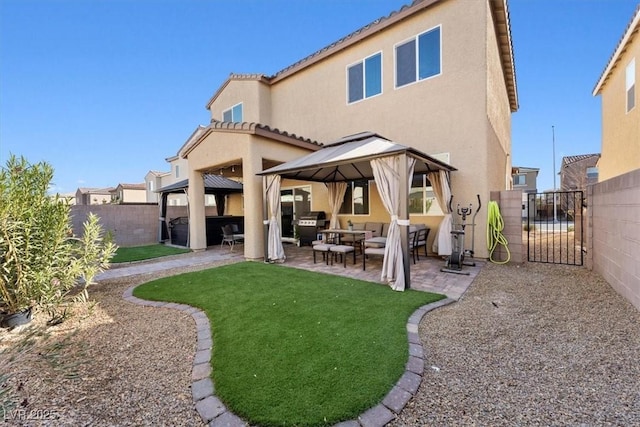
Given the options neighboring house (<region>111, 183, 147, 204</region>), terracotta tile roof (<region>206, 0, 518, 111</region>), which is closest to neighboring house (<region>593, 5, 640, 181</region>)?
terracotta tile roof (<region>206, 0, 518, 111</region>)

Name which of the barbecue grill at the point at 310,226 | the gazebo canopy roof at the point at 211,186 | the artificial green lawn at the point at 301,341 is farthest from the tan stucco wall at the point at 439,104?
the artificial green lawn at the point at 301,341

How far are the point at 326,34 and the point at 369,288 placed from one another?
11387 mm

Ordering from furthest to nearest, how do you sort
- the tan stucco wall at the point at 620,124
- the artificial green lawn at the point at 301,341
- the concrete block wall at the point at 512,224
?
the tan stucco wall at the point at 620,124 → the concrete block wall at the point at 512,224 → the artificial green lawn at the point at 301,341

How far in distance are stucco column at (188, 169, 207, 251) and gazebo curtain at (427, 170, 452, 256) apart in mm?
8347

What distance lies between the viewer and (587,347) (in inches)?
126

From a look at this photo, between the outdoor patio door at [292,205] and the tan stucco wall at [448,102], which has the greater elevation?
the tan stucco wall at [448,102]

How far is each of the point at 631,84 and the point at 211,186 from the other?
632 inches

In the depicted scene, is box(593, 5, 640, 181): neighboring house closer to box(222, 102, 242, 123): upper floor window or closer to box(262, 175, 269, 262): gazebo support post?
box(262, 175, 269, 262): gazebo support post

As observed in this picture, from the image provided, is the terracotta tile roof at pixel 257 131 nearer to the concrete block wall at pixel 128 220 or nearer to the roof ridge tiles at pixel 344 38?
the roof ridge tiles at pixel 344 38

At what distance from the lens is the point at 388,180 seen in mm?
5738

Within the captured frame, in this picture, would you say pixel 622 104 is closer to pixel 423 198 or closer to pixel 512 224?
pixel 512 224

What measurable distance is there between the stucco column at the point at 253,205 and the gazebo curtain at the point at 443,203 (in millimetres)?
5242

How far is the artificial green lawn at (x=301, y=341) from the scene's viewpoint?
7.49 feet

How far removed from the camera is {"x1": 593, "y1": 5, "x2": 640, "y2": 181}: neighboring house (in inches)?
338
